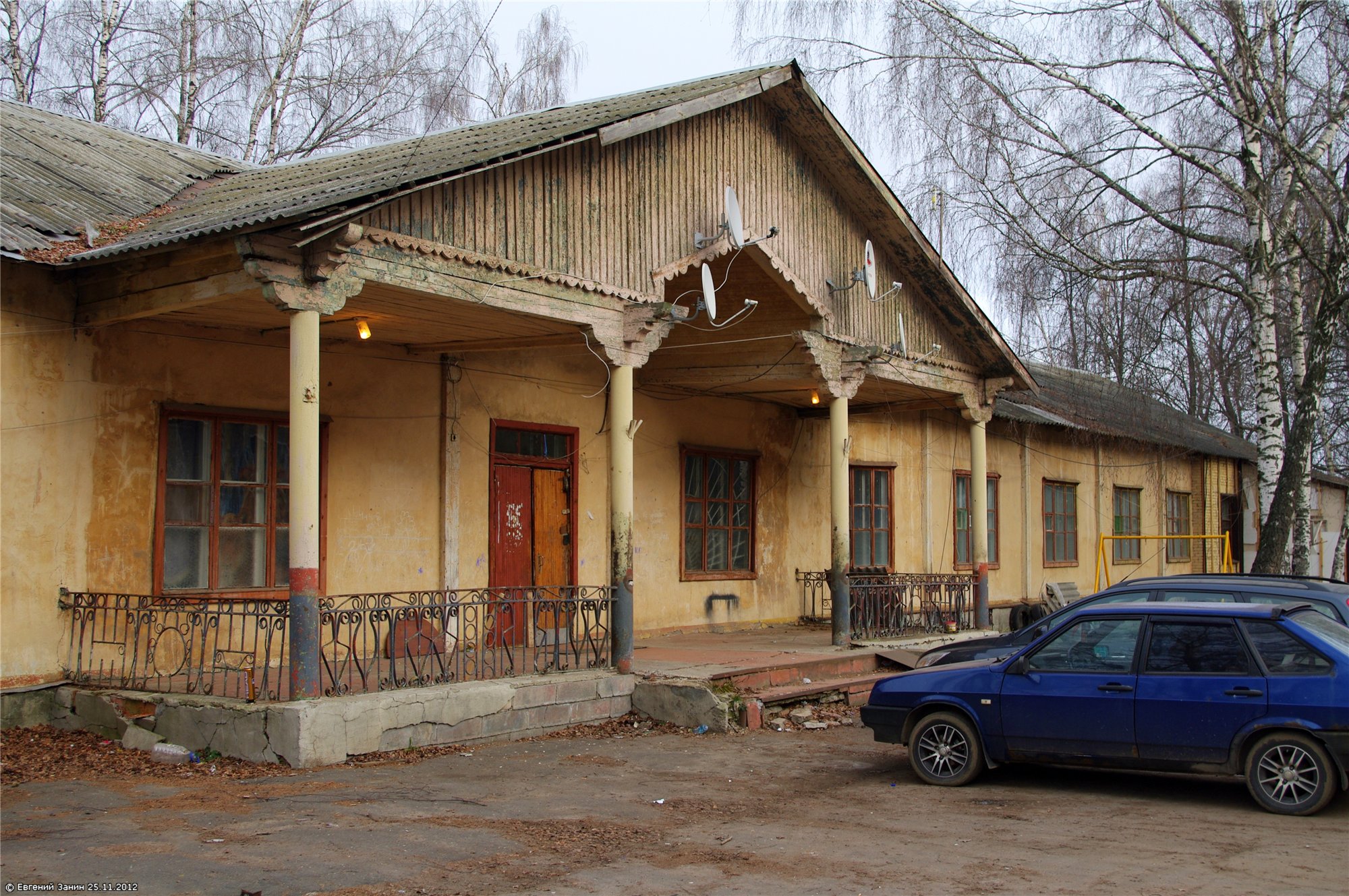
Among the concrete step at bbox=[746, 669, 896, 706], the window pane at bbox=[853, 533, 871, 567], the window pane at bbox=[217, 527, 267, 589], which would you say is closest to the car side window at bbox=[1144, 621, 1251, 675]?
the concrete step at bbox=[746, 669, 896, 706]

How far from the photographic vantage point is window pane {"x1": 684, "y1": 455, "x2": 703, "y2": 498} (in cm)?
1634

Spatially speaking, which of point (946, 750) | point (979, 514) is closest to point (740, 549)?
point (979, 514)

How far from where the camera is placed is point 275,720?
28.0ft

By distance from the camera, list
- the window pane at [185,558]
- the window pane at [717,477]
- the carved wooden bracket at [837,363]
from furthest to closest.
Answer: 1. the window pane at [717,477]
2. the carved wooden bracket at [837,363]
3. the window pane at [185,558]

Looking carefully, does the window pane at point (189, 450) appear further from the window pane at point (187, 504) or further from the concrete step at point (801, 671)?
the concrete step at point (801, 671)

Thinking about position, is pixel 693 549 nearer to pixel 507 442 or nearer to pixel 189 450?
pixel 507 442

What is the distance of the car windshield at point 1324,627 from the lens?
758 cm

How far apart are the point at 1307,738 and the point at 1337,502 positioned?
29.5 meters

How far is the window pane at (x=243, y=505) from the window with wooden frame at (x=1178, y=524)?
73.1 ft

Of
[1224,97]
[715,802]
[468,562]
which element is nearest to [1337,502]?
[1224,97]

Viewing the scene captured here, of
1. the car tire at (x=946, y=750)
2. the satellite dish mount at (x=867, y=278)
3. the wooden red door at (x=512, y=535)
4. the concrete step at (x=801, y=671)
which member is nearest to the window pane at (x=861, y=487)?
the satellite dish mount at (x=867, y=278)

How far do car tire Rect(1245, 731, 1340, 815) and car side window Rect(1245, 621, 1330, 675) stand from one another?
410mm

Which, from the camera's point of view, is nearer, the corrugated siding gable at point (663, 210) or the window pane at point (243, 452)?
the corrugated siding gable at point (663, 210)

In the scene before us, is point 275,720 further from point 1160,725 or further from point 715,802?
point 1160,725
